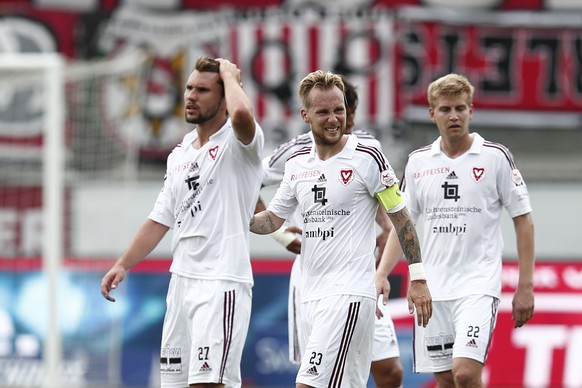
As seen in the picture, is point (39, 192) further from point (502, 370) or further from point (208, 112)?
point (208, 112)

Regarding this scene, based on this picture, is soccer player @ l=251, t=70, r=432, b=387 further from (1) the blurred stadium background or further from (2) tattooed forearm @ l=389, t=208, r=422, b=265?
(1) the blurred stadium background

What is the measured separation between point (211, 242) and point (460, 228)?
1782 mm

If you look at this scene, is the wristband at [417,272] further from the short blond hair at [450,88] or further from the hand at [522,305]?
the short blond hair at [450,88]

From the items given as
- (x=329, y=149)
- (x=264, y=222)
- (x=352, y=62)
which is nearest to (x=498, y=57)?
(x=352, y=62)

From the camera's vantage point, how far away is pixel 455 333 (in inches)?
323

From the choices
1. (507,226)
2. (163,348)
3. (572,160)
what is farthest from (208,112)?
(572,160)

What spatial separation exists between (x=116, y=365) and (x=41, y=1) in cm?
548

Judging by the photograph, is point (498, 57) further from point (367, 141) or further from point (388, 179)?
point (388, 179)

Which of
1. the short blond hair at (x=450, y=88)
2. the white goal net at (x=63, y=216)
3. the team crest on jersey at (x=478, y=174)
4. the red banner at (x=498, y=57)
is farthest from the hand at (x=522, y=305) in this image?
the red banner at (x=498, y=57)

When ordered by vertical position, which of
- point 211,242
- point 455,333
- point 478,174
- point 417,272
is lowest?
point 455,333

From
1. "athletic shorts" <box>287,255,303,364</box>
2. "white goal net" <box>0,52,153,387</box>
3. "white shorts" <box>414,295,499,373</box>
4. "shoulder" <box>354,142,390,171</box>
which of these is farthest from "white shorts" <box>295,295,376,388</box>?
"white goal net" <box>0,52,153,387</box>

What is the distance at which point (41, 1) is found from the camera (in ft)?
56.1

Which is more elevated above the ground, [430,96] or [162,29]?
[162,29]

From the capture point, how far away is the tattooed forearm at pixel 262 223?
303 inches
